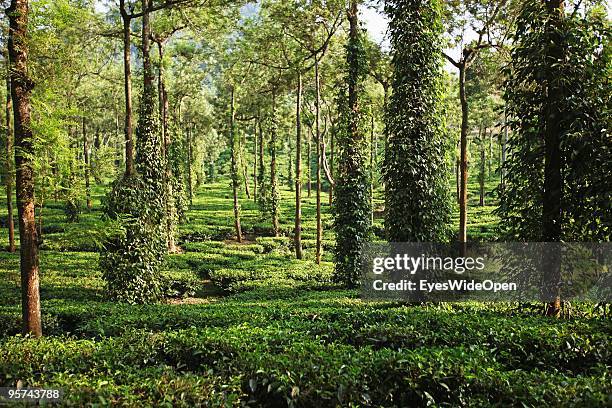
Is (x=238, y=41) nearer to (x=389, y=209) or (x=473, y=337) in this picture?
(x=389, y=209)

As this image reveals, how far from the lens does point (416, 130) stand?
1104 centimetres

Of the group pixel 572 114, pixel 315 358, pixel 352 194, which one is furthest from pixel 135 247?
pixel 572 114

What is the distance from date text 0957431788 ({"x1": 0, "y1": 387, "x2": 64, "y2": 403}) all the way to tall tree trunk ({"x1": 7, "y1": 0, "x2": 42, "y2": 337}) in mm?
2854

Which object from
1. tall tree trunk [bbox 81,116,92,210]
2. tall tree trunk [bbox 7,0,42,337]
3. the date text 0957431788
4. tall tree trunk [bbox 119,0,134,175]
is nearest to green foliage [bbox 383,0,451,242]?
tall tree trunk [bbox 81,116,92,210]

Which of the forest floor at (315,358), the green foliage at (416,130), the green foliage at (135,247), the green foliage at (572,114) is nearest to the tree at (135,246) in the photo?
the green foliage at (135,247)

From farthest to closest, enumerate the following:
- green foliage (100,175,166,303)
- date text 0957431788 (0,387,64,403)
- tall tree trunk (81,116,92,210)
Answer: green foliage (100,175,166,303)
tall tree trunk (81,116,92,210)
date text 0957431788 (0,387,64,403)

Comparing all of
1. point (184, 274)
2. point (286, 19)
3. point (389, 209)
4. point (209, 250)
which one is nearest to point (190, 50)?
point (286, 19)

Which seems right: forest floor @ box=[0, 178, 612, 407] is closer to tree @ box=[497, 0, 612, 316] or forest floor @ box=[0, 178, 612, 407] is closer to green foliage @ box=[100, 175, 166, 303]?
tree @ box=[497, 0, 612, 316]

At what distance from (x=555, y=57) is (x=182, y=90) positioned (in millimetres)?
25098

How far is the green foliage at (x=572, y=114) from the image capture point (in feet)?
21.3

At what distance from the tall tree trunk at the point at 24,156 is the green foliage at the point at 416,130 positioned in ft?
25.4

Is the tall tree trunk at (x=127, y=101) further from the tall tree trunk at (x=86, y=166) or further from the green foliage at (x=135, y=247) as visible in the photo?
the tall tree trunk at (x=86, y=166)

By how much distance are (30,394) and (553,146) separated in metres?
7.68

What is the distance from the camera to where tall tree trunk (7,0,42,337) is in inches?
280
